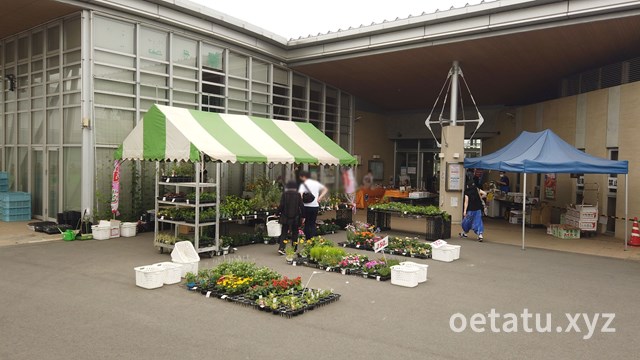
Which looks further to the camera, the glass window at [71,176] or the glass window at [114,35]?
the glass window at [71,176]

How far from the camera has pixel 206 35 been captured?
16234 mm

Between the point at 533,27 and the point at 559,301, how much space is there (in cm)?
903

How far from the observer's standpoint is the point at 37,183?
15664 millimetres

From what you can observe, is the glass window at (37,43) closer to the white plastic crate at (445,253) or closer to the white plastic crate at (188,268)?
the white plastic crate at (188,268)

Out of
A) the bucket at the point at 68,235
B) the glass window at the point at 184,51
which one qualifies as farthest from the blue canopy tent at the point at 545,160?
the bucket at the point at 68,235

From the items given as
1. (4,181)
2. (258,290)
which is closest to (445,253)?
(258,290)

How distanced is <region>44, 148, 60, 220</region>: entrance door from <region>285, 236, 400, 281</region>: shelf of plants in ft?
28.5

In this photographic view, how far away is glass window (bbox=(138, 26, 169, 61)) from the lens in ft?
47.8

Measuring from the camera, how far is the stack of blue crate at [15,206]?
1512 centimetres

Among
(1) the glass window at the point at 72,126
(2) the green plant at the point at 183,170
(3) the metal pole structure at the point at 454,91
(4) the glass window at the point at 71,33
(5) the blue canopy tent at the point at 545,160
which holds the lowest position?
(2) the green plant at the point at 183,170

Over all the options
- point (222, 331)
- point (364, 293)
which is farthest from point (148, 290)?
point (364, 293)

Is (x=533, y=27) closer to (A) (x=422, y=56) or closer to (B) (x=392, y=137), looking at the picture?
(A) (x=422, y=56)

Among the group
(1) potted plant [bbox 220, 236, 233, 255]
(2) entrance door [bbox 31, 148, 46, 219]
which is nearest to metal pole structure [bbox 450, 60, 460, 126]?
(1) potted plant [bbox 220, 236, 233, 255]

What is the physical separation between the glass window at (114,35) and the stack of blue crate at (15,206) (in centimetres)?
563
